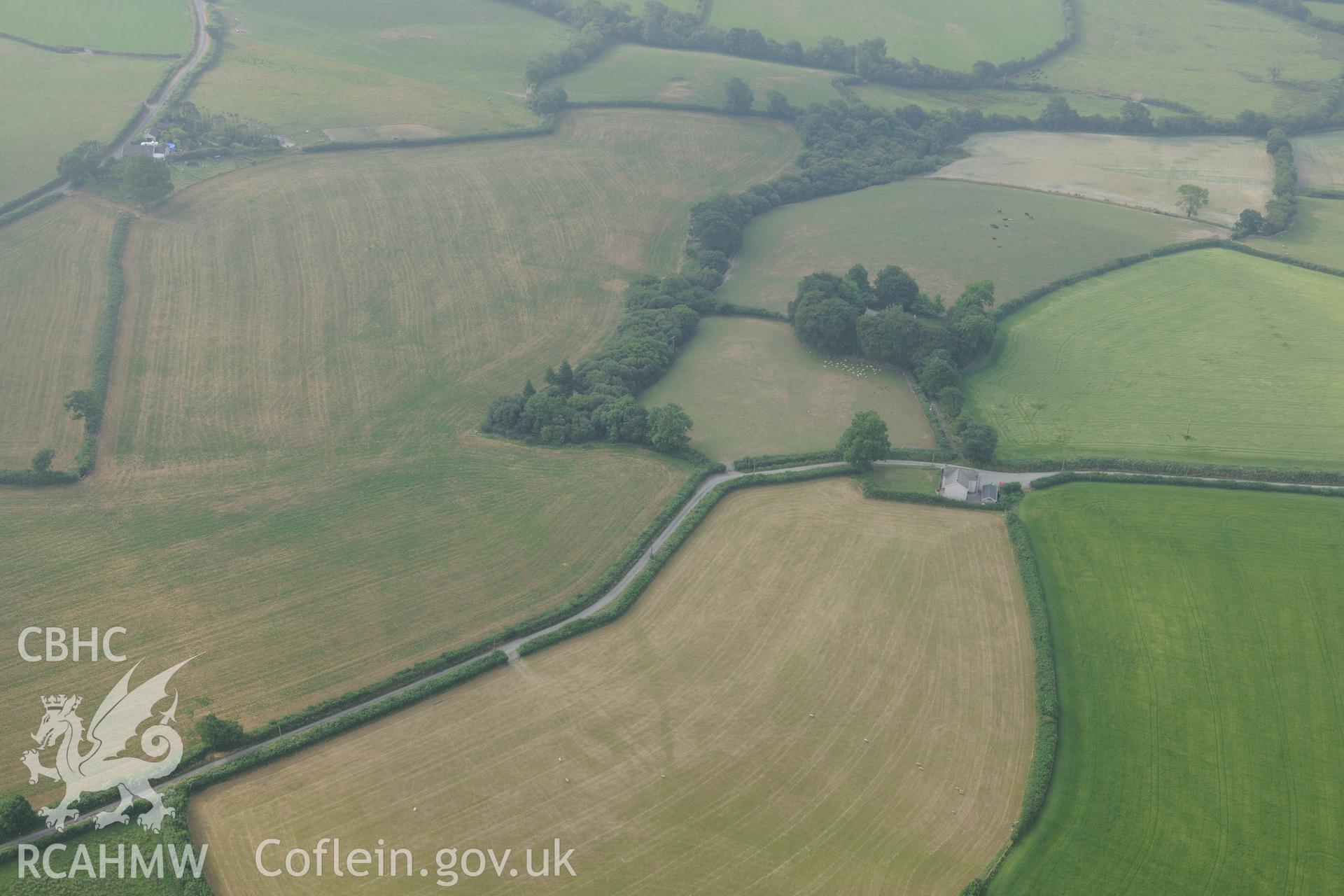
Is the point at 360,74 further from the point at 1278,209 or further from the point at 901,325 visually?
the point at 1278,209

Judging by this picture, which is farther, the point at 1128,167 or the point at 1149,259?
the point at 1128,167

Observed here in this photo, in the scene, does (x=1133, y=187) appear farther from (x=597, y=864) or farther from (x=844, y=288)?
(x=597, y=864)

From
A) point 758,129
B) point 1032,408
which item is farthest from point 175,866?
point 758,129

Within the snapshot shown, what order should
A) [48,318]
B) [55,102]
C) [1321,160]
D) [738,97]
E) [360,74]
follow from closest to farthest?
[48,318] → [55,102] → [1321,160] → [738,97] → [360,74]

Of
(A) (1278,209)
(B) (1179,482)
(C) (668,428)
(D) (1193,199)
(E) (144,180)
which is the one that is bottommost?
(C) (668,428)

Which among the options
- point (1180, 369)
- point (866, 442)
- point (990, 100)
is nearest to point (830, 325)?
point (866, 442)

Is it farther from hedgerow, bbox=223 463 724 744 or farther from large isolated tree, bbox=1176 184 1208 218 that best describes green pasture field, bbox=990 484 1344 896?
large isolated tree, bbox=1176 184 1208 218

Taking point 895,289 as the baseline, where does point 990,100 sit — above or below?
above
